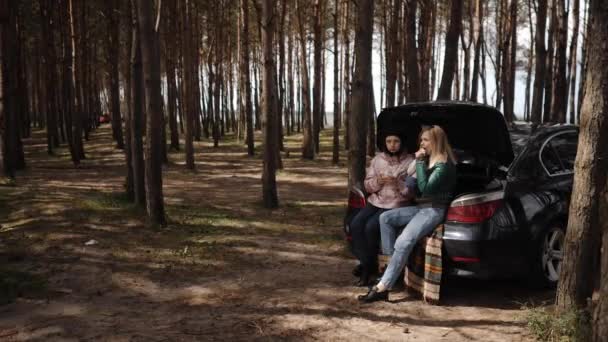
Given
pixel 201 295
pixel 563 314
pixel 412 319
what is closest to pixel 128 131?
pixel 201 295

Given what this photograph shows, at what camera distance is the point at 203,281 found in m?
6.12

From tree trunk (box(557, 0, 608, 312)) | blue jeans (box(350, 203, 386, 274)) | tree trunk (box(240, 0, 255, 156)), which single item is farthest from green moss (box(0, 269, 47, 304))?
tree trunk (box(240, 0, 255, 156))

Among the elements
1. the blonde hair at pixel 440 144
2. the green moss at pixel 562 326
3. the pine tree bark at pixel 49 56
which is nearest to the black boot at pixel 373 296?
the green moss at pixel 562 326

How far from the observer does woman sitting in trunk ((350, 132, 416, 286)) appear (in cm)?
542

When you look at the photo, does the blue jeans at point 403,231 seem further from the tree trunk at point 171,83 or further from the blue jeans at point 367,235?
the tree trunk at point 171,83

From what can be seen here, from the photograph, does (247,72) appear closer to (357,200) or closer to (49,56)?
(49,56)

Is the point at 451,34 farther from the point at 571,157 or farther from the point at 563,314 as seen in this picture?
the point at 563,314

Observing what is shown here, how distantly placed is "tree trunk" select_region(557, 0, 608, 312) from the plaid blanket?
107 cm

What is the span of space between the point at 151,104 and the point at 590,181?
21.9ft

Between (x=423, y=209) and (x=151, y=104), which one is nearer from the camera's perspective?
(x=423, y=209)

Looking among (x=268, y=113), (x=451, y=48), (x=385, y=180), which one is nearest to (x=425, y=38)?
(x=451, y=48)

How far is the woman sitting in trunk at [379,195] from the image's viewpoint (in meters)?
5.42

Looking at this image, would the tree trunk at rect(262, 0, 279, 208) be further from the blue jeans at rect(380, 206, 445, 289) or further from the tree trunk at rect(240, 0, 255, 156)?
the tree trunk at rect(240, 0, 255, 156)

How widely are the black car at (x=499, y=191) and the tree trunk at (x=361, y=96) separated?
A: 4.95 ft
